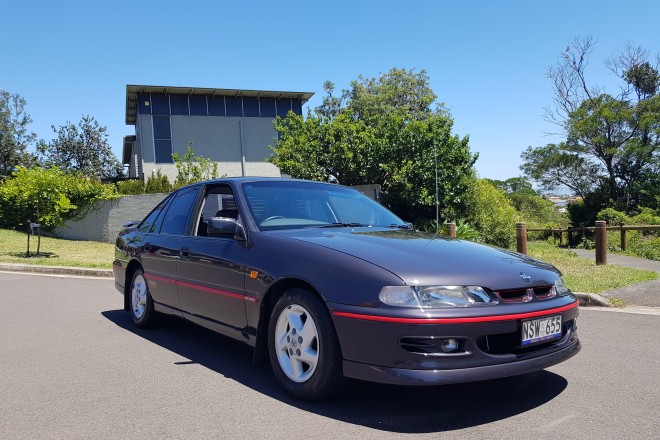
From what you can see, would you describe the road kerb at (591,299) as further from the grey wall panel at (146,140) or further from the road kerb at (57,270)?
the grey wall panel at (146,140)

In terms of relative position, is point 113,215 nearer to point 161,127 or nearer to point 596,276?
point 161,127

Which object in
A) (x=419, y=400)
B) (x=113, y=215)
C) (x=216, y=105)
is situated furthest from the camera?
(x=216, y=105)

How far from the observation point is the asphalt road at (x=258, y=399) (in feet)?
10.5

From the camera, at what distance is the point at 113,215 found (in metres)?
20.0

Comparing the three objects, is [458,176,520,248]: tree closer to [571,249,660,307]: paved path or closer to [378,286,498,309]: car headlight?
[571,249,660,307]: paved path

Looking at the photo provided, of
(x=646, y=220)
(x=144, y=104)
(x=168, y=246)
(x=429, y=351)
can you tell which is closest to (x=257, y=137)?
(x=144, y=104)

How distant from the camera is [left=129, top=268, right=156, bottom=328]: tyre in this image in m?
5.82

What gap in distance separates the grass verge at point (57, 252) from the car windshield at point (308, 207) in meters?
8.75

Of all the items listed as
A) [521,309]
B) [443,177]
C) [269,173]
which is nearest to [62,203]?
Result: [443,177]

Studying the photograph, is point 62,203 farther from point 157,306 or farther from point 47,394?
point 47,394

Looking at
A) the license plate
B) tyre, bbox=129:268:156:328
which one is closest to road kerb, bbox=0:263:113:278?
tyre, bbox=129:268:156:328

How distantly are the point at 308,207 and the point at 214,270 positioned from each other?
0.96 metres

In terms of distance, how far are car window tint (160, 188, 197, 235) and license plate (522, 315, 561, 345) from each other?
327cm

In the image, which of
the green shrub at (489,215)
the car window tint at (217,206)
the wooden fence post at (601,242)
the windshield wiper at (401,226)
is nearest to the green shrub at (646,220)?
the green shrub at (489,215)
